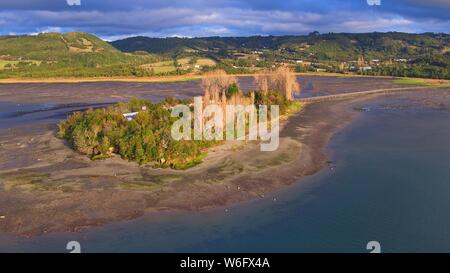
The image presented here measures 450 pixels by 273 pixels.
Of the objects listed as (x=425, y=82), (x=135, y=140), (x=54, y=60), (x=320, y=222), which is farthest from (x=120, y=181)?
(x=54, y=60)

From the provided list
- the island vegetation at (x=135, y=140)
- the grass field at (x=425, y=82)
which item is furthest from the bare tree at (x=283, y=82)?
the grass field at (x=425, y=82)

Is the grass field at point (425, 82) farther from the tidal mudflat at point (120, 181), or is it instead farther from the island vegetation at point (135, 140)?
the island vegetation at point (135, 140)

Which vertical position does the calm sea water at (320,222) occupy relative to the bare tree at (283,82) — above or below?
below

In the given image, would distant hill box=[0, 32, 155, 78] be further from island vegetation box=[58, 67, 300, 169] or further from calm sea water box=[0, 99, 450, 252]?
calm sea water box=[0, 99, 450, 252]

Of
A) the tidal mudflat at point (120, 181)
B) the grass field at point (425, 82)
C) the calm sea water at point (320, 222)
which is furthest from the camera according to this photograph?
the grass field at point (425, 82)

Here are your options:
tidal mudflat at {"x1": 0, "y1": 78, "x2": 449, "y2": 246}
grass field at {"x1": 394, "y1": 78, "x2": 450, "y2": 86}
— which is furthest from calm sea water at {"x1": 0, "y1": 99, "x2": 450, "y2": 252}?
grass field at {"x1": 394, "y1": 78, "x2": 450, "y2": 86}

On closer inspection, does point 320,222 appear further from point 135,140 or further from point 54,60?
point 54,60
